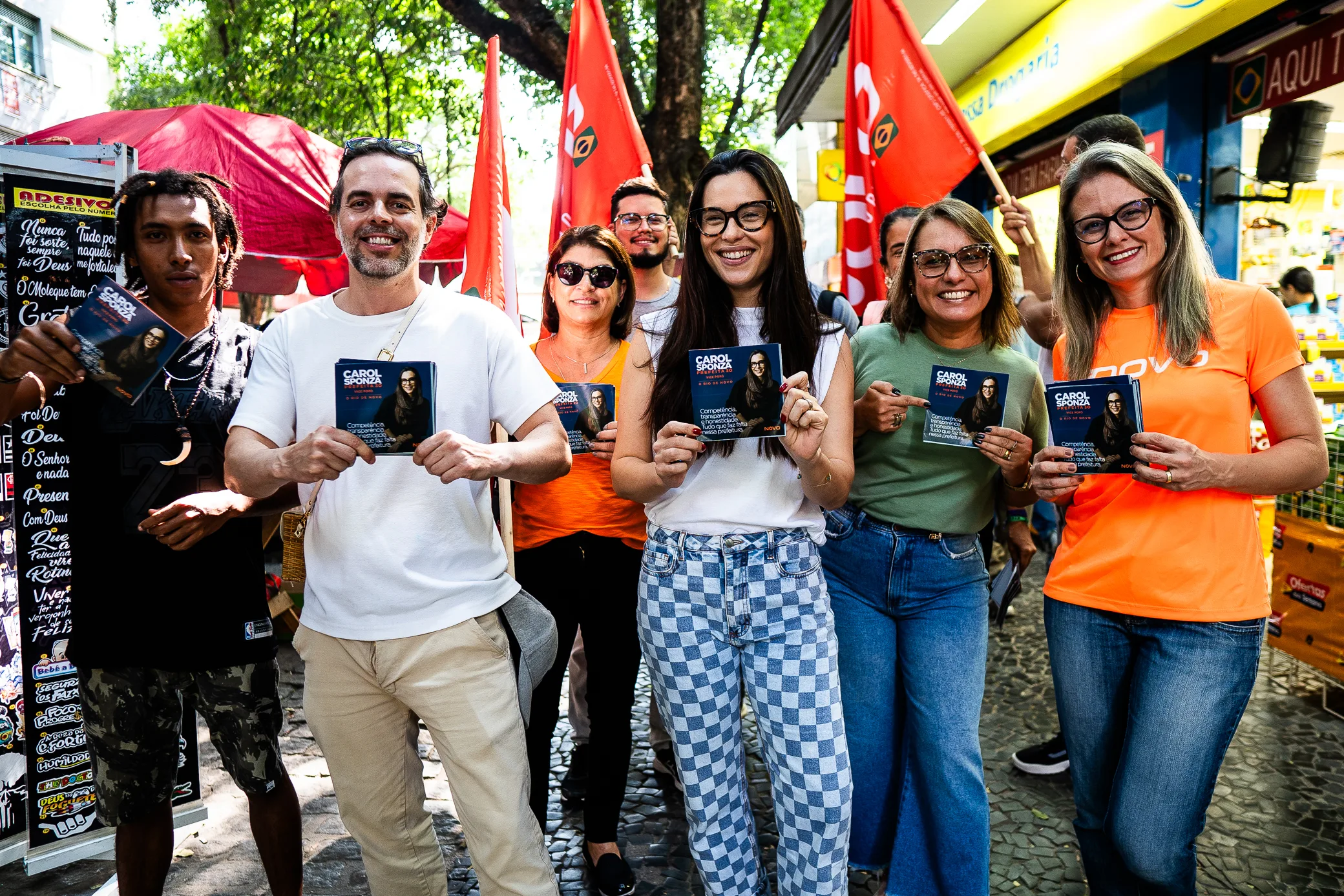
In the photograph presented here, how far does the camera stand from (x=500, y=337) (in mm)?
2443

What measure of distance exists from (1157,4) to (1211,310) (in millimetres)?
5314

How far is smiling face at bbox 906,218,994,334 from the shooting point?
267 centimetres

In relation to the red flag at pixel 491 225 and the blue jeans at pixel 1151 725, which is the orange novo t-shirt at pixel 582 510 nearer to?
the red flag at pixel 491 225

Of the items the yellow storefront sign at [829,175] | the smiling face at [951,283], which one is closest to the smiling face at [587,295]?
Answer: the smiling face at [951,283]

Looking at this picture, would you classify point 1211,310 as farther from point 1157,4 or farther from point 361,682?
point 1157,4

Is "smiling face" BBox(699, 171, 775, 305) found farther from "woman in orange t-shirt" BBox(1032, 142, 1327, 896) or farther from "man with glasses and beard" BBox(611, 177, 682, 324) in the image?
"man with glasses and beard" BBox(611, 177, 682, 324)

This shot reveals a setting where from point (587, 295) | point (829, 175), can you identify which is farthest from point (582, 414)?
point (829, 175)

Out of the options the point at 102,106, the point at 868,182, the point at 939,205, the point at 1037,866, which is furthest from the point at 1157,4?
the point at 102,106

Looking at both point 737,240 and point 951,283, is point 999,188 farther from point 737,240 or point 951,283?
point 737,240

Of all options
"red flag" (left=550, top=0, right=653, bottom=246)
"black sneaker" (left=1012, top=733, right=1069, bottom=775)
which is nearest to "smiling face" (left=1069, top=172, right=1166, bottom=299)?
"black sneaker" (left=1012, top=733, right=1069, bottom=775)

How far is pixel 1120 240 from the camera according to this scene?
2352 millimetres

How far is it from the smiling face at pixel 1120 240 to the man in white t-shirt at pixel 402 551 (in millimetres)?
1507

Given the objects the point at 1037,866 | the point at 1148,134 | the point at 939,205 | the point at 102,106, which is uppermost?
the point at 102,106

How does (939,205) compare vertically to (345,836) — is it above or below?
above
